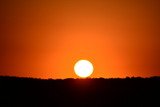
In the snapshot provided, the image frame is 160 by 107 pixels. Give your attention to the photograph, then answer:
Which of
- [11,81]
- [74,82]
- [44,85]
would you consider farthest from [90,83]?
[11,81]

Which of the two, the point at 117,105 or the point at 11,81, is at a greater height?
the point at 11,81

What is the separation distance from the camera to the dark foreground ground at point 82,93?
2028cm

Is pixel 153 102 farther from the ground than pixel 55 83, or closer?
closer

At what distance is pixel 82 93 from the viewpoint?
20.5 meters

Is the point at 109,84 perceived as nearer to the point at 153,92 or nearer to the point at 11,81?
the point at 153,92

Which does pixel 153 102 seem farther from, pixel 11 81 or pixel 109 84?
pixel 11 81

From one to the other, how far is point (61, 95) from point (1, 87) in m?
2.96

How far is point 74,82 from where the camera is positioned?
20812 mm

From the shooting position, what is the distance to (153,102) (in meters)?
20.1

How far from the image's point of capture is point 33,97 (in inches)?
814

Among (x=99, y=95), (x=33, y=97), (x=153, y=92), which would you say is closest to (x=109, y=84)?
(x=99, y=95)

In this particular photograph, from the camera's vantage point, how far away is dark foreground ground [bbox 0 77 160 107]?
66.5 feet

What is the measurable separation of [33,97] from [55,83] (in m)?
1.25

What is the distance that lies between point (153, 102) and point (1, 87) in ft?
24.0
